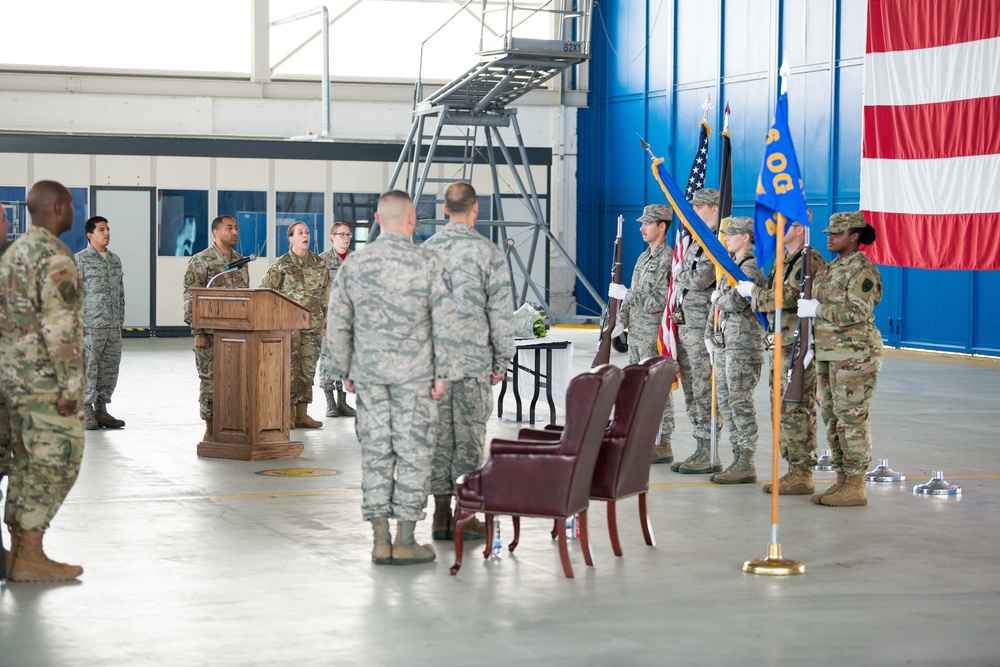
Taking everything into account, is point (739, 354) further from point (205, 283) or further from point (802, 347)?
point (205, 283)

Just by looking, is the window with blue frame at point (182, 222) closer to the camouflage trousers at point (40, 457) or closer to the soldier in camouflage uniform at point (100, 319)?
the soldier in camouflage uniform at point (100, 319)

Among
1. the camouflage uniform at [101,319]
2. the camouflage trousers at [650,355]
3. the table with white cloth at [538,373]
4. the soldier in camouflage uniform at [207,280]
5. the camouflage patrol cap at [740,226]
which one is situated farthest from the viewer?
the table with white cloth at [538,373]

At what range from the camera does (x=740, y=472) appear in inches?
374

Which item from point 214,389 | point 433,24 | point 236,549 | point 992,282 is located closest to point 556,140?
point 433,24

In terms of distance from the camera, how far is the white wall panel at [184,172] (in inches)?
973

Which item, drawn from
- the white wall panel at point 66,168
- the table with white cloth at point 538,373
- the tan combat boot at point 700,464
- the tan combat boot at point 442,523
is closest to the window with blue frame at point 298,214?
the white wall panel at point 66,168

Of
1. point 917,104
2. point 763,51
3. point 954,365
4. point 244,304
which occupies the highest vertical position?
point 763,51

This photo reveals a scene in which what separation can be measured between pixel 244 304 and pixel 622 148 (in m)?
19.9

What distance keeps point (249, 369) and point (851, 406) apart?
4.61 metres

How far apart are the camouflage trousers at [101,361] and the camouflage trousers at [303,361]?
1569 mm

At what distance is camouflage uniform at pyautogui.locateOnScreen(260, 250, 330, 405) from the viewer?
12.3 meters

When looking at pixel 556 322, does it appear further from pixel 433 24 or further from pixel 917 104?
pixel 917 104

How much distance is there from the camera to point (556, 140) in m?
29.6

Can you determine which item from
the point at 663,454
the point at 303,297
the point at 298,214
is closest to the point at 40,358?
the point at 663,454
